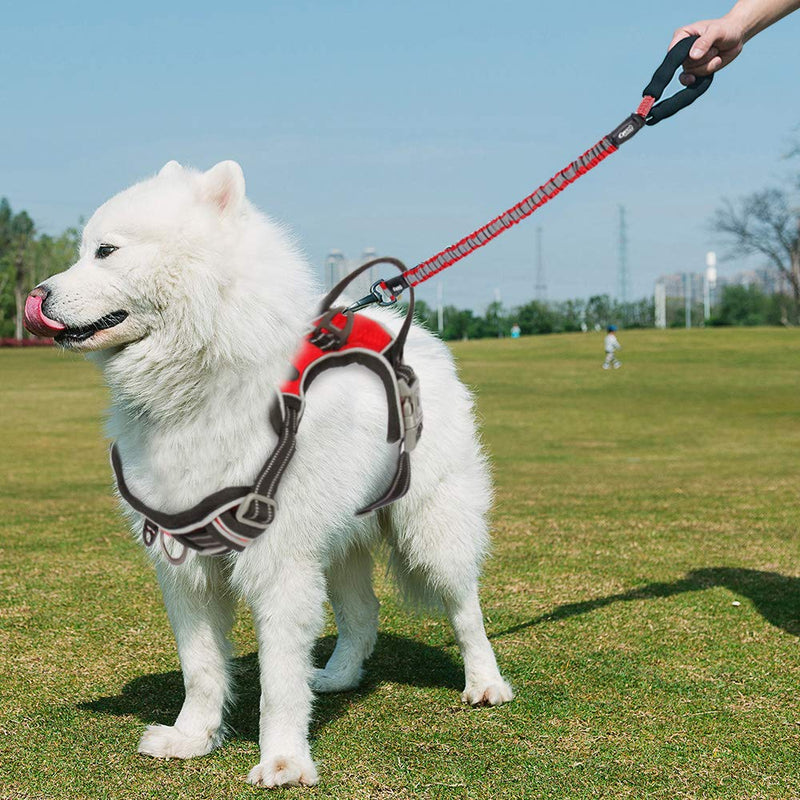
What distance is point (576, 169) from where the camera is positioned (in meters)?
4.20

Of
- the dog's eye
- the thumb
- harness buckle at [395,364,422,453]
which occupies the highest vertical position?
the thumb

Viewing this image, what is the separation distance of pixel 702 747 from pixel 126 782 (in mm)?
2142

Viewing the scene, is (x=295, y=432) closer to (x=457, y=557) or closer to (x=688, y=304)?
(x=457, y=557)

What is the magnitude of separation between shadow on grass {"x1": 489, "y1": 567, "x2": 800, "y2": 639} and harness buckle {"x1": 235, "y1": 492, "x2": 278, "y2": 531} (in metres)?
2.36

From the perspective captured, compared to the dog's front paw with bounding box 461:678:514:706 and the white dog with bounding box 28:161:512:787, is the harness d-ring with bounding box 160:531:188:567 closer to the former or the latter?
the white dog with bounding box 28:161:512:787

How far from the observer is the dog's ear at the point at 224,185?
330cm

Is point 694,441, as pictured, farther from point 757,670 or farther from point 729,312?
point 729,312

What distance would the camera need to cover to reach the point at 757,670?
4742 millimetres

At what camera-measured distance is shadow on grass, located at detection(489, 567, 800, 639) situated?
5.68 meters

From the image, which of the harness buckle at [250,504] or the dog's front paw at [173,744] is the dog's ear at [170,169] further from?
the dog's front paw at [173,744]

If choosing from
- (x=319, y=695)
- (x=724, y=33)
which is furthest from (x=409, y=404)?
(x=724, y=33)

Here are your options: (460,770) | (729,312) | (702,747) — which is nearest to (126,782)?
(460,770)

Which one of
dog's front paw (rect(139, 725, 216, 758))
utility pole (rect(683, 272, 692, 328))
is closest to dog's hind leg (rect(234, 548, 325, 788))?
dog's front paw (rect(139, 725, 216, 758))

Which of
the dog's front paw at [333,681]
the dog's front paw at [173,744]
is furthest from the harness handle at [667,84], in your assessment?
the dog's front paw at [173,744]
